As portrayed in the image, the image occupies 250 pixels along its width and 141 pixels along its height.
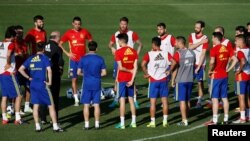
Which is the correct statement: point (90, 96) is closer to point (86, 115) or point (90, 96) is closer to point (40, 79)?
point (86, 115)

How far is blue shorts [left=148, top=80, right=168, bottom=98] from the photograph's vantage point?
17.3 meters

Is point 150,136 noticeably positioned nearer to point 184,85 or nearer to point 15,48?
point 184,85

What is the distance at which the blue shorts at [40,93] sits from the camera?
54.5 feet

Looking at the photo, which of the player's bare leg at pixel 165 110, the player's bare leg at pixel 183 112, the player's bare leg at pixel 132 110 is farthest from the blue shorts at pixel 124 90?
the player's bare leg at pixel 183 112

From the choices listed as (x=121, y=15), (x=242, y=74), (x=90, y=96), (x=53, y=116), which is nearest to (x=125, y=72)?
(x=90, y=96)

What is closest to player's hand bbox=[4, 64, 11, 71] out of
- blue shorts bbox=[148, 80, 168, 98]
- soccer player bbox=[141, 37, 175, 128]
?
soccer player bbox=[141, 37, 175, 128]

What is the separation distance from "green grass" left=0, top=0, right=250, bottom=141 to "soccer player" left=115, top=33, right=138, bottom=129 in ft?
1.54

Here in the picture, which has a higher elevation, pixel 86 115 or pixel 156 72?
pixel 156 72

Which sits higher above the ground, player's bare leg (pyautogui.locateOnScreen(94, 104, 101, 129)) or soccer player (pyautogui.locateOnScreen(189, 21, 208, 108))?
soccer player (pyautogui.locateOnScreen(189, 21, 208, 108))

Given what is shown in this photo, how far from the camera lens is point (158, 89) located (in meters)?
17.4

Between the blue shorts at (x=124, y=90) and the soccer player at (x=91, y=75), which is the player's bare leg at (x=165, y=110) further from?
the soccer player at (x=91, y=75)

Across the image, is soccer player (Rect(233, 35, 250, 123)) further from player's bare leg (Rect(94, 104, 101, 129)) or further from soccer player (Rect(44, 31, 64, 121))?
soccer player (Rect(44, 31, 64, 121))

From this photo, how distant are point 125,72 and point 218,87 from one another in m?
2.27

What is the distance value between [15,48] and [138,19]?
22.2m
